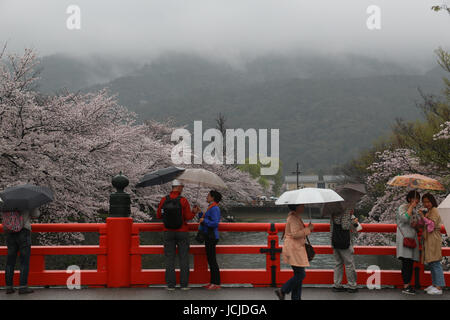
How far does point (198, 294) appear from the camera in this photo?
777 centimetres

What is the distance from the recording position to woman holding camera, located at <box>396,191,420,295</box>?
7.93 m

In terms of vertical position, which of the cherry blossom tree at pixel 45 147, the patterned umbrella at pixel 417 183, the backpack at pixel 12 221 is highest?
the cherry blossom tree at pixel 45 147

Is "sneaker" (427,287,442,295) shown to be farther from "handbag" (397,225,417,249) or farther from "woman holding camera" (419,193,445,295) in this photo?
"handbag" (397,225,417,249)

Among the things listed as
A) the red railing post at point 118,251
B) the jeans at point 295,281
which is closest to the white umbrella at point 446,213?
the jeans at point 295,281

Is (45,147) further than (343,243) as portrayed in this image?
Yes

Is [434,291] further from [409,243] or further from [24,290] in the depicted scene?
[24,290]

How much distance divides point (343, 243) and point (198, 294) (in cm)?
247

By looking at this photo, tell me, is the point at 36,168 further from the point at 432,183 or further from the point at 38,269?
the point at 432,183

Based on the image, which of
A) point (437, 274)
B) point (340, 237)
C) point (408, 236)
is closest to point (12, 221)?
point (340, 237)

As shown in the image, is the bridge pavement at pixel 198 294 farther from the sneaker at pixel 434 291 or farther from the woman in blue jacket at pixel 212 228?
the woman in blue jacket at pixel 212 228

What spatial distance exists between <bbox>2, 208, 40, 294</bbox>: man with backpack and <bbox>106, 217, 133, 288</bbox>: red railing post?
1.23 m

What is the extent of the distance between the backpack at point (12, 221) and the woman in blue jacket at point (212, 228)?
2.76 m

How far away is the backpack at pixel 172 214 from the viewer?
799 centimetres
